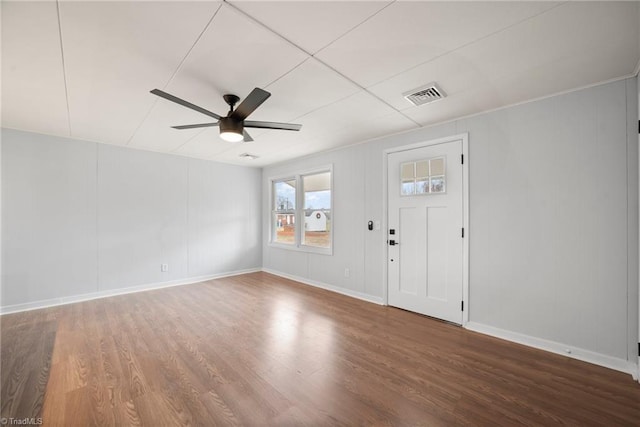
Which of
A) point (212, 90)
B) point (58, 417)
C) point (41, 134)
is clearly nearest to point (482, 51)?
point (212, 90)

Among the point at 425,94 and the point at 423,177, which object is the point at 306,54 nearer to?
the point at 425,94

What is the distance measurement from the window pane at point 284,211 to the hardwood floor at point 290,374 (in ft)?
8.25

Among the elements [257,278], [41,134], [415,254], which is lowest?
[257,278]

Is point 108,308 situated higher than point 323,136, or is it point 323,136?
point 323,136

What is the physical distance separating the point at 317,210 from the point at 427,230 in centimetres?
229

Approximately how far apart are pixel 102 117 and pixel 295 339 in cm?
352

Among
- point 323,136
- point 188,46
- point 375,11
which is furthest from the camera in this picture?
point 323,136

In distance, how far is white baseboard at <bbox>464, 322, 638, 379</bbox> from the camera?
7.35 feet

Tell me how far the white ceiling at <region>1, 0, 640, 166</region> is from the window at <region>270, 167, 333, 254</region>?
2.10 m

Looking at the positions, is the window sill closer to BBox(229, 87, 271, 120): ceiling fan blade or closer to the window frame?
the window frame

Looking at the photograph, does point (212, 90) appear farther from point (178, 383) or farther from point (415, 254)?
point (415, 254)

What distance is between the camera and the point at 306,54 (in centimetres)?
200

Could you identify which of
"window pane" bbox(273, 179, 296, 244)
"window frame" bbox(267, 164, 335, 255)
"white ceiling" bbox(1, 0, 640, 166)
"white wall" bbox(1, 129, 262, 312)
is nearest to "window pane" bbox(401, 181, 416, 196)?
"white ceiling" bbox(1, 0, 640, 166)

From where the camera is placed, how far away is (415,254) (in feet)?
11.9
